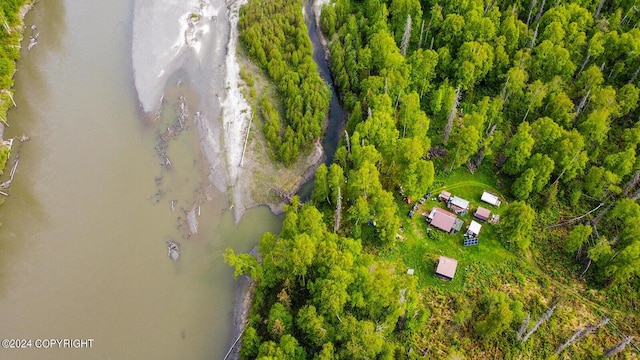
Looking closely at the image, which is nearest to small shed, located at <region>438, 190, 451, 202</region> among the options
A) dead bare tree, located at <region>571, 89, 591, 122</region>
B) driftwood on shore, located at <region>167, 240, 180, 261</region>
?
dead bare tree, located at <region>571, 89, 591, 122</region>

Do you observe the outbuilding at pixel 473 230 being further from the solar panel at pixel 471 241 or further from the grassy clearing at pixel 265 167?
the grassy clearing at pixel 265 167

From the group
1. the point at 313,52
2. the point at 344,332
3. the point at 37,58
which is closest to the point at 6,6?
the point at 37,58

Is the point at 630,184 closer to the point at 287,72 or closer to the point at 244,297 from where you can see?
the point at 287,72

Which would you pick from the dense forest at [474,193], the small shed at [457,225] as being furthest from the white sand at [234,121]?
the small shed at [457,225]

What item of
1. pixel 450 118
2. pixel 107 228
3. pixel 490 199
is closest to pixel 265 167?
pixel 107 228

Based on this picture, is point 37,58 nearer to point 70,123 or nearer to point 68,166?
point 70,123
